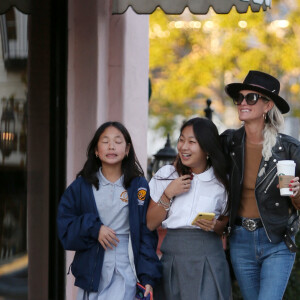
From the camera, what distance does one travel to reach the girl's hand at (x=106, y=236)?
4055 mm

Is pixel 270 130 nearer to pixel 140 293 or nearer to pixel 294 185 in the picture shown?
pixel 294 185

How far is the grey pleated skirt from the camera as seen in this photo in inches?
167

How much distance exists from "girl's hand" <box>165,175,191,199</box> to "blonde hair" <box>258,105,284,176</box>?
50 centimetres

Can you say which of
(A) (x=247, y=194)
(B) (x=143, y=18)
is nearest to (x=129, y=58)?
(B) (x=143, y=18)

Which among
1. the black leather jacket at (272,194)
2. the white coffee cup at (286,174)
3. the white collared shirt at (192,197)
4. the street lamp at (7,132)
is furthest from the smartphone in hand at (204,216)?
the street lamp at (7,132)

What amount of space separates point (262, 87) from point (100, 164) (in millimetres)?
1185

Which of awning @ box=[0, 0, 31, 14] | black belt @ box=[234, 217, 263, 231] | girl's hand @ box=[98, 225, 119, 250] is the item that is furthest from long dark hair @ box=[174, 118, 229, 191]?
awning @ box=[0, 0, 31, 14]

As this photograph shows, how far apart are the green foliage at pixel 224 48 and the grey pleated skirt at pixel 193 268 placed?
42.4 ft

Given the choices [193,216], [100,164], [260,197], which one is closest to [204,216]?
[193,216]

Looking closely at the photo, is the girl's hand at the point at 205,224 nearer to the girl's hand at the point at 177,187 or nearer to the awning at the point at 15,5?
the girl's hand at the point at 177,187

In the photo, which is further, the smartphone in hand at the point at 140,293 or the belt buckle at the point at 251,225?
the belt buckle at the point at 251,225

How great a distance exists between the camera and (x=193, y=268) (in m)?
4.25

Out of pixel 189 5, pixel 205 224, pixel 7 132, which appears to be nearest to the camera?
pixel 205 224

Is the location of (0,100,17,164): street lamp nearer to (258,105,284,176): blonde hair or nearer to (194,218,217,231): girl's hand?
(194,218,217,231): girl's hand
